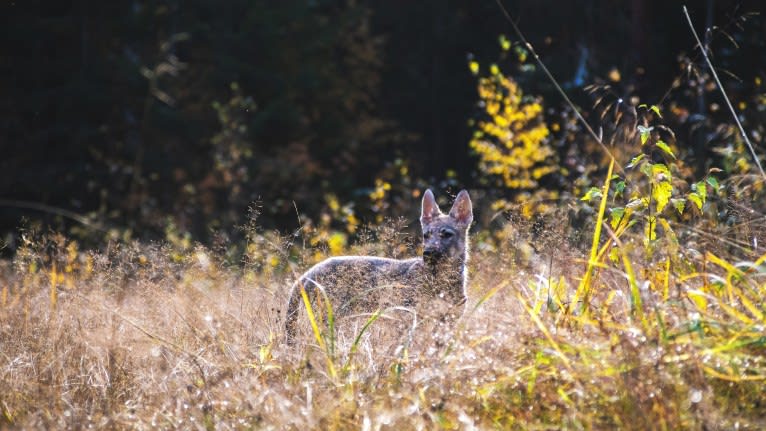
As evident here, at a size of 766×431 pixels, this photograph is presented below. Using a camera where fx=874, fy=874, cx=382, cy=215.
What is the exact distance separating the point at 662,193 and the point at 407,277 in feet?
7.61

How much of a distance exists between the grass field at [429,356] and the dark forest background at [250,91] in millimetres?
10563

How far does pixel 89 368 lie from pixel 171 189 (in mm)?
17719

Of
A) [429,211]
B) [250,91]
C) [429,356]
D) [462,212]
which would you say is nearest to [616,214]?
[429,356]

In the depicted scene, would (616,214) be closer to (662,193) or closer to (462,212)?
(662,193)

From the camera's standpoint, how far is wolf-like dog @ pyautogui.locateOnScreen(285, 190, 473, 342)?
4.48 meters

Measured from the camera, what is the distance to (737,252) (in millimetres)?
4969

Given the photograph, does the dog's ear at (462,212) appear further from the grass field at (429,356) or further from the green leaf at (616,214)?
the green leaf at (616,214)

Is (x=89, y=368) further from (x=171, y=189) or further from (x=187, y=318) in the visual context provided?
(x=171, y=189)

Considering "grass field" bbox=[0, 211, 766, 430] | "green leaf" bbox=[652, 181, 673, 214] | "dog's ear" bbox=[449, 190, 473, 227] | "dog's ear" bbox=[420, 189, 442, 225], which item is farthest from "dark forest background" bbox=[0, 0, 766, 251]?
"green leaf" bbox=[652, 181, 673, 214]

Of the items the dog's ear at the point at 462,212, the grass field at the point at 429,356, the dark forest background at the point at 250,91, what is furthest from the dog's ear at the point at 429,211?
the dark forest background at the point at 250,91

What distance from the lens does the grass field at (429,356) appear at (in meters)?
3.23

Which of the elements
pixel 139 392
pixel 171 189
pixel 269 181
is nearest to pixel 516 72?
pixel 269 181

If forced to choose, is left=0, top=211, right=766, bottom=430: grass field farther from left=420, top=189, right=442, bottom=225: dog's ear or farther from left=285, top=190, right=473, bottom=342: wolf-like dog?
left=420, top=189, right=442, bottom=225: dog's ear

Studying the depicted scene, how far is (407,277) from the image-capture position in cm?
622
